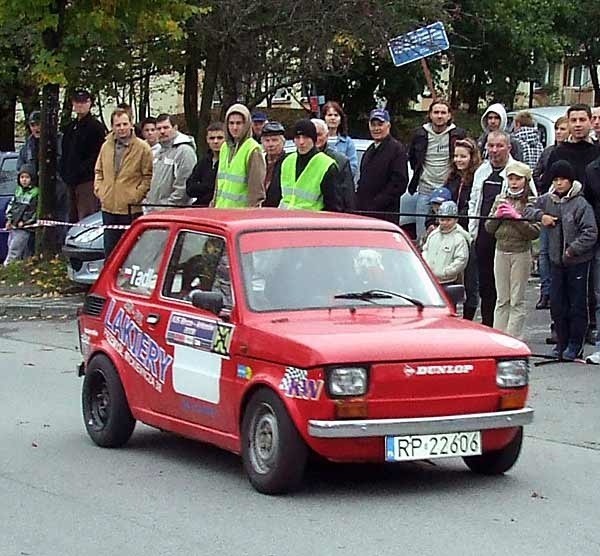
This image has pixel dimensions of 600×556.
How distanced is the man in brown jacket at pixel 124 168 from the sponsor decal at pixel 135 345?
6.90 m

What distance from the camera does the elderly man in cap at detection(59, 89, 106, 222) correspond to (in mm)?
18547

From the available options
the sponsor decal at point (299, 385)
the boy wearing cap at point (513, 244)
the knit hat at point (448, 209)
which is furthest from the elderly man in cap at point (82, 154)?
the sponsor decal at point (299, 385)

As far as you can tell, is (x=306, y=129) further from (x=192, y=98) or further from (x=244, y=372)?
(x=192, y=98)

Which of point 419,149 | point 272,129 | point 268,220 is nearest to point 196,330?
point 268,220

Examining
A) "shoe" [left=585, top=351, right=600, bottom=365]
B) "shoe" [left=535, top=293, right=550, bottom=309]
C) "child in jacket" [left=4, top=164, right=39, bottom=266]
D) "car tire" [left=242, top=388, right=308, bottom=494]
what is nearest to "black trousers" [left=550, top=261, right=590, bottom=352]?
"shoe" [left=585, top=351, right=600, bottom=365]

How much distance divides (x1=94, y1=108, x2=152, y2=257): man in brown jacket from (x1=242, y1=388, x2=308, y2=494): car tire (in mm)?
8556

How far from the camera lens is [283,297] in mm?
8594

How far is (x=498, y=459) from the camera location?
8609 millimetres

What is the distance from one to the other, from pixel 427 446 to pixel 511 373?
687 mm

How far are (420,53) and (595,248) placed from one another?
7808 millimetres

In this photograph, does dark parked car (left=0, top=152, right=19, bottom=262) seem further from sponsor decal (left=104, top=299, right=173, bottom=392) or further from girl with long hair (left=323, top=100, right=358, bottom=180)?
sponsor decal (left=104, top=299, right=173, bottom=392)

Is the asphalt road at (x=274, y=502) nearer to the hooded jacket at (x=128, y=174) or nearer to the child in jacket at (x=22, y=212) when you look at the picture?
the hooded jacket at (x=128, y=174)

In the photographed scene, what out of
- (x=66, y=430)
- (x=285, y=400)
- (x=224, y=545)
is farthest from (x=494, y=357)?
(x=66, y=430)

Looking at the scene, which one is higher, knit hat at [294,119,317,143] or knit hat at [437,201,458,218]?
knit hat at [294,119,317,143]
